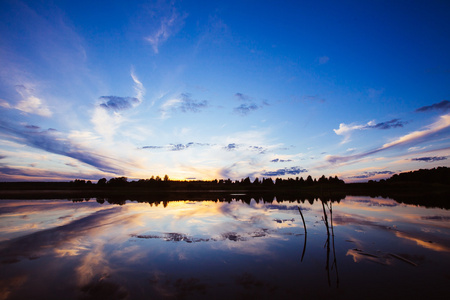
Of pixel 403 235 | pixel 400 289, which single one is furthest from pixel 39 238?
pixel 403 235

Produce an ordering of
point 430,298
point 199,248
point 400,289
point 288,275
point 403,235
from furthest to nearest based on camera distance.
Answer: point 403,235 < point 199,248 < point 288,275 < point 400,289 < point 430,298

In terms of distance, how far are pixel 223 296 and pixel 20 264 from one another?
10206 millimetres

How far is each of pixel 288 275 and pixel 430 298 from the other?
4725 millimetres

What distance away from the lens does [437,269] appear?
970 cm

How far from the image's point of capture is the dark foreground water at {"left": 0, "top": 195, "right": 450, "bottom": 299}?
7.82 meters

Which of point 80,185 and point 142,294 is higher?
point 80,185

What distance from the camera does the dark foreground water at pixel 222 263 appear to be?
7816mm

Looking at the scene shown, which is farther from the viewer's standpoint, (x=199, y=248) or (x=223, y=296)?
(x=199, y=248)

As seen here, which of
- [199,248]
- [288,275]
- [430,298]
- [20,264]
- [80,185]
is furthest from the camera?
[80,185]

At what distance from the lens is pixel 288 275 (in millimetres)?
9180

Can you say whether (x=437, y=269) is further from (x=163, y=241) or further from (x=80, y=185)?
(x=80, y=185)

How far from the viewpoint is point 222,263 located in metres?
10.6

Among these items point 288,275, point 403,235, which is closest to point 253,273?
point 288,275

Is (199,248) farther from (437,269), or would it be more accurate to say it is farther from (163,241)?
(437,269)
